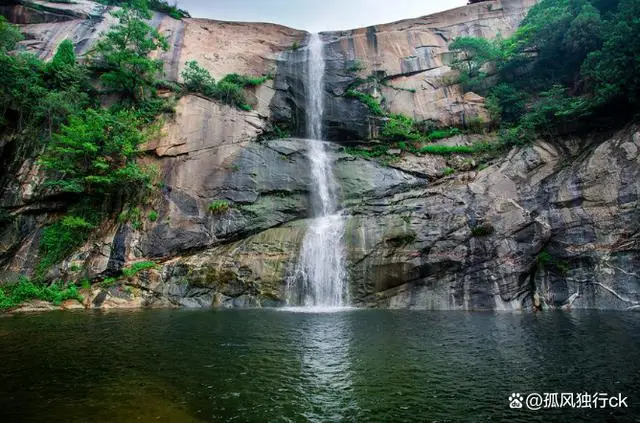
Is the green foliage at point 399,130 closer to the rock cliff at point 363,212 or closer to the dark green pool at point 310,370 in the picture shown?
the rock cliff at point 363,212

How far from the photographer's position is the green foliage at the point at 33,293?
48.4 feet

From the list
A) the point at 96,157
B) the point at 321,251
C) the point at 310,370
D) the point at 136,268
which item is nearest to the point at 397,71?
the point at 321,251

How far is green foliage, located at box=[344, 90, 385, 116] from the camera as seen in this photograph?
2472 cm

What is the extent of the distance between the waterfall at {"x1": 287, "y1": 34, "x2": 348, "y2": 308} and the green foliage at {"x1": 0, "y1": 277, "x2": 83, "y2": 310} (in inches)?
374

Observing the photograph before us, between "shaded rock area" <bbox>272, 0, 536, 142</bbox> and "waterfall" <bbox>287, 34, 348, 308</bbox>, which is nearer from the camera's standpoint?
"waterfall" <bbox>287, 34, 348, 308</bbox>

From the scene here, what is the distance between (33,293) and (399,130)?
21.0 m

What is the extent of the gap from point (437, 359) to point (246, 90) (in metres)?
22.5

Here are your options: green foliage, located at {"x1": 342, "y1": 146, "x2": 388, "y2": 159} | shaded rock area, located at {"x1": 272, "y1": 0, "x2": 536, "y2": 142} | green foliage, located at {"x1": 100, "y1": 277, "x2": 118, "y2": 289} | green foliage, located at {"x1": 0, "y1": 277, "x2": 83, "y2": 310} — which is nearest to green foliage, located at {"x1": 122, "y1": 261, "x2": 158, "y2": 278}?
green foliage, located at {"x1": 100, "y1": 277, "x2": 118, "y2": 289}

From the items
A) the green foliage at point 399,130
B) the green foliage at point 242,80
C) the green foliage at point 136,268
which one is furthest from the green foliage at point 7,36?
the green foliage at point 399,130

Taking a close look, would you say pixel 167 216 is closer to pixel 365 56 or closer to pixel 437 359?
pixel 437 359

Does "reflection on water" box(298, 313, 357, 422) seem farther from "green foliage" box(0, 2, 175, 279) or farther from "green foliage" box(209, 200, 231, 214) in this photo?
"green foliage" box(0, 2, 175, 279)

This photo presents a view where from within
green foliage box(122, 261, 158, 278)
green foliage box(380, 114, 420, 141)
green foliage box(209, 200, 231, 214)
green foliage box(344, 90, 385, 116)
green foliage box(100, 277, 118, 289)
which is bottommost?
green foliage box(100, 277, 118, 289)

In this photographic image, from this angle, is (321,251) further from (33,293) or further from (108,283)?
(33,293)

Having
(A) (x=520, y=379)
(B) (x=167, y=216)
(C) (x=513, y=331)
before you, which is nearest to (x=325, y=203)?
(B) (x=167, y=216)
